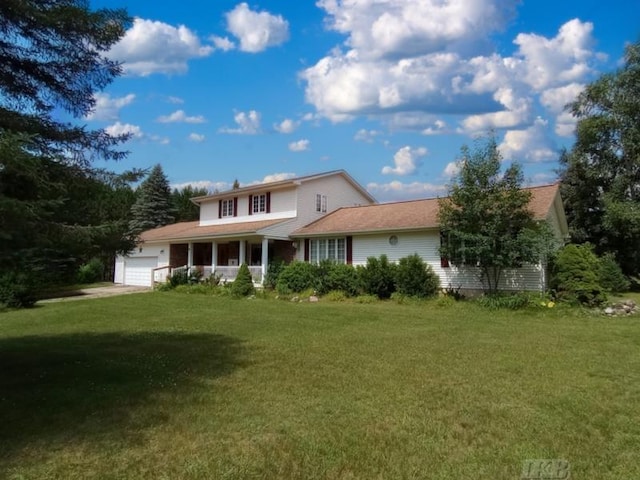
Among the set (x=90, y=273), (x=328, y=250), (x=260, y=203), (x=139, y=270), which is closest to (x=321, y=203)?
(x=260, y=203)

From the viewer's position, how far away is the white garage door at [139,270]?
3075 cm

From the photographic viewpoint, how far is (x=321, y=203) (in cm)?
2609

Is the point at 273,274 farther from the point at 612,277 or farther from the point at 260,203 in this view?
the point at 612,277

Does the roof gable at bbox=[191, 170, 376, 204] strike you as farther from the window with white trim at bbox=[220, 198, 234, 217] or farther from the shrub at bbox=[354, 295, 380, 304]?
the shrub at bbox=[354, 295, 380, 304]

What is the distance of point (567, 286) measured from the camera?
15672 mm

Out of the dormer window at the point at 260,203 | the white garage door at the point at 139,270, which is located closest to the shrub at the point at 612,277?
the dormer window at the point at 260,203

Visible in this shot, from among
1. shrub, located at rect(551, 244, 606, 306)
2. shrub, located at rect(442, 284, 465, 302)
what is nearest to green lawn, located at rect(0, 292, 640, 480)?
shrub, located at rect(551, 244, 606, 306)

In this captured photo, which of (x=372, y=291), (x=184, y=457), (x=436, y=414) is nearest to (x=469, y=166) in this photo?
(x=372, y=291)

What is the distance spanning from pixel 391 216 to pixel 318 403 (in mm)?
16799

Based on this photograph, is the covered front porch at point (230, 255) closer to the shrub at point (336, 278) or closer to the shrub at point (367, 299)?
the shrub at point (336, 278)

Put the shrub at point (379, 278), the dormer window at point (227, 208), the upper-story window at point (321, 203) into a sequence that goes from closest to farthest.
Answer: the shrub at point (379, 278), the upper-story window at point (321, 203), the dormer window at point (227, 208)

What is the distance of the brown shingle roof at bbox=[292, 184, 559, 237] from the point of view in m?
18.7

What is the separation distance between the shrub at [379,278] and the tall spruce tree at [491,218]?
2.75 m

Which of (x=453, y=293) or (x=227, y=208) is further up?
(x=227, y=208)
